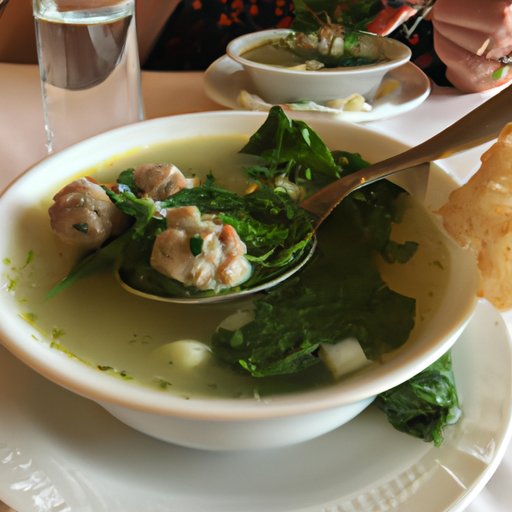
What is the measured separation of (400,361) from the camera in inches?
23.6

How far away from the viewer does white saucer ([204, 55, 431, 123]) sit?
4.70ft

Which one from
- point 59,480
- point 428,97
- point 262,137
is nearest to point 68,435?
point 59,480

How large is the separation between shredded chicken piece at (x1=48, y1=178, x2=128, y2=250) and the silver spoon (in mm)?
231

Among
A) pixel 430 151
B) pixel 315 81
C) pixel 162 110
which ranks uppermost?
pixel 430 151

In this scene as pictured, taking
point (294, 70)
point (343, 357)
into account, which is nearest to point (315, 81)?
point (294, 70)

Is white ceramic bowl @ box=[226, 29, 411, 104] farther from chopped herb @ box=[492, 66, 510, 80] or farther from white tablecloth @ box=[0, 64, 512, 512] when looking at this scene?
chopped herb @ box=[492, 66, 510, 80]

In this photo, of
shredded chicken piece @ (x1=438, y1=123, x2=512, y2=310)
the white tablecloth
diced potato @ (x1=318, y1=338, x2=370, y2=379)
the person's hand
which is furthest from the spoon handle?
the person's hand

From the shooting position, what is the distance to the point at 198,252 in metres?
0.73

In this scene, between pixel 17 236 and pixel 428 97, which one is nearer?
pixel 17 236

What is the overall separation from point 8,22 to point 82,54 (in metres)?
0.84

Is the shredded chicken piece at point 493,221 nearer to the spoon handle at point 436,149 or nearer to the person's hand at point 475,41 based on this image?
the spoon handle at point 436,149

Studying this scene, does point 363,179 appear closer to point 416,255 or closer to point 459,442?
point 416,255

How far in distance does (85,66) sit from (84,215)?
62cm

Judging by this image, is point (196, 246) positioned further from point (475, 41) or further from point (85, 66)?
point (475, 41)
